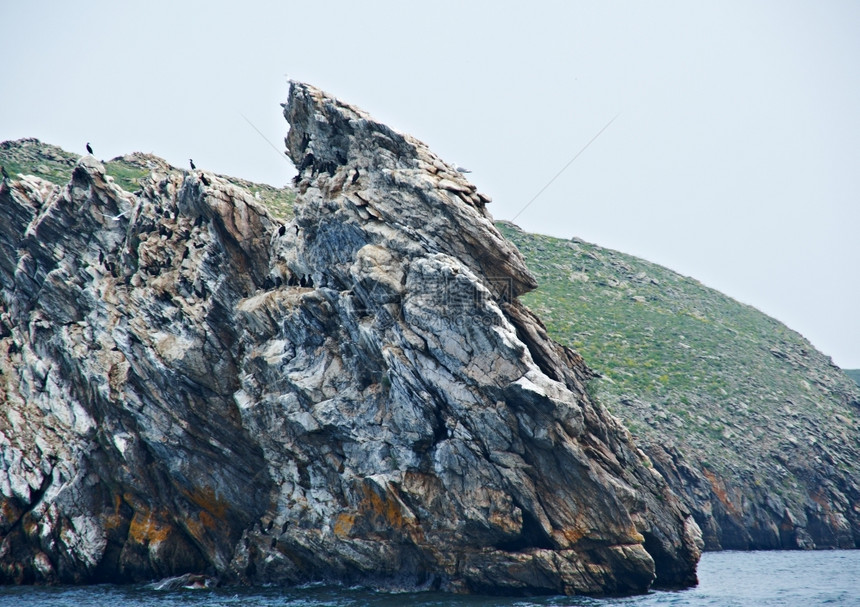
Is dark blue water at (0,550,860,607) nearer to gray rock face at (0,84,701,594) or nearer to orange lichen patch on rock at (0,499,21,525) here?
gray rock face at (0,84,701,594)

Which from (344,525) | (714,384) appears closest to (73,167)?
(344,525)

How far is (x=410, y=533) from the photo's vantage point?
39312 mm

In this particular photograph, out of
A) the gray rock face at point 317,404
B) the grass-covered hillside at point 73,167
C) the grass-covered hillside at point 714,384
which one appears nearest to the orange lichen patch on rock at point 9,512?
the gray rock face at point 317,404

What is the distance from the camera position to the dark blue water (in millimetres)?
35281

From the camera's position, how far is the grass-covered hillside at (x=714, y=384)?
6469 cm

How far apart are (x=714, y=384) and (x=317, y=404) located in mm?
49000

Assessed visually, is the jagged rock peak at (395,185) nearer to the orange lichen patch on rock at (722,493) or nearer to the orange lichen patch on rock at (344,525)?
the orange lichen patch on rock at (344,525)

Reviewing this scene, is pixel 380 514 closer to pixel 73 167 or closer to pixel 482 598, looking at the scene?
pixel 482 598

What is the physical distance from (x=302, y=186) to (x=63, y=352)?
19.6m

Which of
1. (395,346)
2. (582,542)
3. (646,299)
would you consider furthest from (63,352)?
(646,299)

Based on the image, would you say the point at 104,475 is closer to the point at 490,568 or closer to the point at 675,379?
the point at 490,568

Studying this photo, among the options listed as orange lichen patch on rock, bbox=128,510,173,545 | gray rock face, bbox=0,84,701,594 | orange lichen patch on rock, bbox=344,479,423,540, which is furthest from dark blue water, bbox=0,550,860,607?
orange lichen patch on rock, bbox=344,479,423,540

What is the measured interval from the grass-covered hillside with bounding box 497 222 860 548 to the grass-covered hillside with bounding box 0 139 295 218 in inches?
1382

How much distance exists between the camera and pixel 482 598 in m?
36.9
